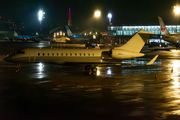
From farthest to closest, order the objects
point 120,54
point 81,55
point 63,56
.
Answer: point 81,55 → point 63,56 → point 120,54

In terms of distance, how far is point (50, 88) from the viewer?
16656mm

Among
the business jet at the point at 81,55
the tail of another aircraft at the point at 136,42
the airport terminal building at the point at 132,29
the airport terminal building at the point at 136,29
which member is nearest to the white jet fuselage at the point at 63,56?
the business jet at the point at 81,55

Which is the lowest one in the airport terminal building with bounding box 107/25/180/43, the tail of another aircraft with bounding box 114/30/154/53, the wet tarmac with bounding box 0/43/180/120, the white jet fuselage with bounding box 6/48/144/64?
the wet tarmac with bounding box 0/43/180/120

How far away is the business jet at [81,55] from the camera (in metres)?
25.5

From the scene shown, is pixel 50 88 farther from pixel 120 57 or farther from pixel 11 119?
pixel 120 57

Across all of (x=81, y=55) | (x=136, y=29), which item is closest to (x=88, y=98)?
(x=81, y=55)

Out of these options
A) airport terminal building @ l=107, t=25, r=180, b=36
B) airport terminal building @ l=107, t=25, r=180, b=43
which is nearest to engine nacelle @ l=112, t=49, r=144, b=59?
airport terminal building @ l=107, t=25, r=180, b=43

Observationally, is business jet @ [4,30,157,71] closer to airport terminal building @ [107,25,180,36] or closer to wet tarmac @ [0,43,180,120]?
wet tarmac @ [0,43,180,120]

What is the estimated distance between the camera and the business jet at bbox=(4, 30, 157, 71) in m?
25.5

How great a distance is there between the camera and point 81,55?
2611 cm

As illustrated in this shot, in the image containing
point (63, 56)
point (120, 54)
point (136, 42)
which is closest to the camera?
point (120, 54)

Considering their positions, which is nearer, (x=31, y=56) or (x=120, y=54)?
(x=120, y=54)

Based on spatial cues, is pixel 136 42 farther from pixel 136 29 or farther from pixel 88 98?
pixel 136 29

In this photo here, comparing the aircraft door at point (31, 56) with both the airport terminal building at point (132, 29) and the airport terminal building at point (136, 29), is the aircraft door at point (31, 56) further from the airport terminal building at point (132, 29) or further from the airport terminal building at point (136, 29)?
the airport terminal building at point (136, 29)
